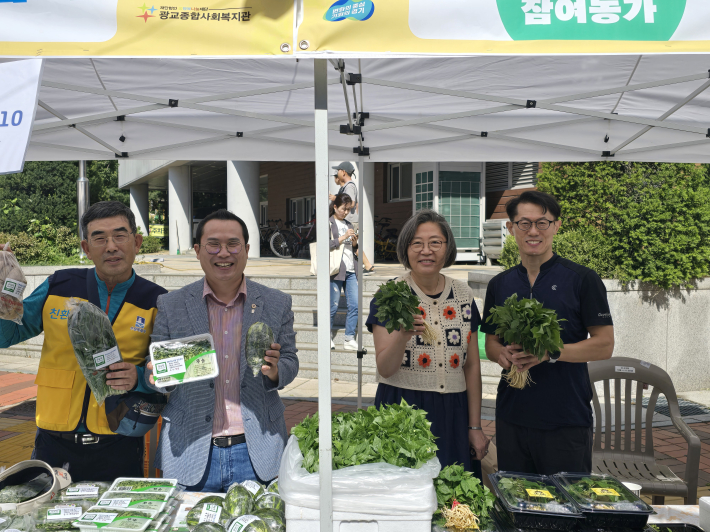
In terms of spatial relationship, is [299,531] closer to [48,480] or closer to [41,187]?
[48,480]

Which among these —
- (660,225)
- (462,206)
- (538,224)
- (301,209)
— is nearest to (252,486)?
(538,224)

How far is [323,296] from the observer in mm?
1730

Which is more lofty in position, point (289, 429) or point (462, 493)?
point (462, 493)

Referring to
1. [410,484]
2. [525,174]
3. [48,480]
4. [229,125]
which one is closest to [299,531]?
[410,484]

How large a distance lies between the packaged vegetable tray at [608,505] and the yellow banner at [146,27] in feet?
5.67

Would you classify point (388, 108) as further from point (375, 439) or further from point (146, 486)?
point (146, 486)

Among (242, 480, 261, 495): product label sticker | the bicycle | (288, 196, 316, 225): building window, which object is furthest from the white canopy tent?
(288, 196, 316, 225): building window

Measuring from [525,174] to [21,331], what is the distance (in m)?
11.8

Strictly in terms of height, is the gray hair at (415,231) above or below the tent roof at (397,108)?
below

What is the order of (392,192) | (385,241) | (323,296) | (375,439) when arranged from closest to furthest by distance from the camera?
(323,296)
(375,439)
(385,241)
(392,192)

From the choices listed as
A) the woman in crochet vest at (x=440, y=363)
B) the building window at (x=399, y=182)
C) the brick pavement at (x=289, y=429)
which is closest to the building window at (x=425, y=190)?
the building window at (x=399, y=182)

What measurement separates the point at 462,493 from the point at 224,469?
98 cm

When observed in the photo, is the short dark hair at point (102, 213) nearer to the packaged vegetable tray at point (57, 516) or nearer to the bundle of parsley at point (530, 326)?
the packaged vegetable tray at point (57, 516)

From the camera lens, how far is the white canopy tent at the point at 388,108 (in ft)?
10.1
